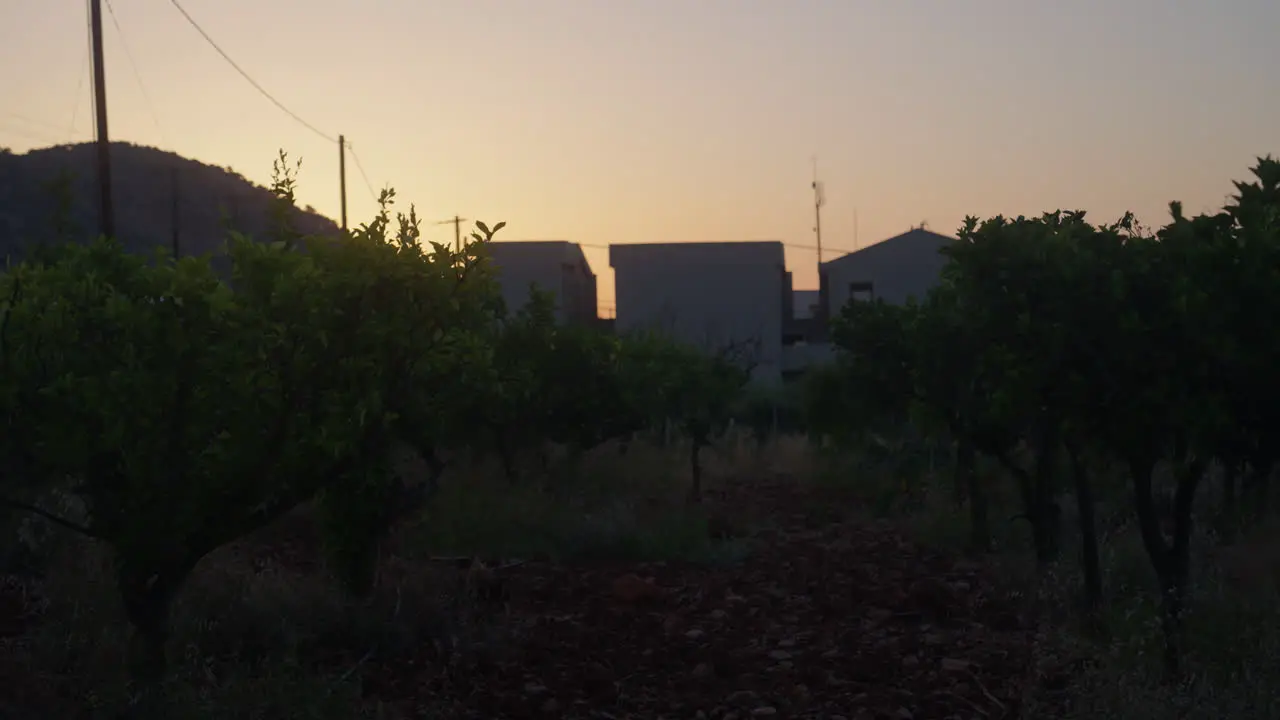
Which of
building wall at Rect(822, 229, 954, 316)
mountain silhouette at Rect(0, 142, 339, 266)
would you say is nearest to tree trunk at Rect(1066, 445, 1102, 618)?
building wall at Rect(822, 229, 954, 316)

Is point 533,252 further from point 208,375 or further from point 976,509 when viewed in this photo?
point 208,375

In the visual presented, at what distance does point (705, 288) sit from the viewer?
46.2 metres

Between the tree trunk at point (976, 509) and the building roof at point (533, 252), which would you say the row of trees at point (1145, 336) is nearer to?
the tree trunk at point (976, 509)

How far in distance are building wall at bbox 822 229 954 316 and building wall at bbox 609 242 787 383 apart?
2.74m

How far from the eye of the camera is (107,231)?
15.2 metres

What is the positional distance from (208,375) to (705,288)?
40.5 m

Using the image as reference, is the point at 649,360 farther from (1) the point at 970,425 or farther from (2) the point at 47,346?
(2) the point at 47,346

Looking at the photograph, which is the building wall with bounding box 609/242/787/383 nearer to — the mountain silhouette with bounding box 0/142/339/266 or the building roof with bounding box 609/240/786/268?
the building roof with bounding box 609/240/786/268

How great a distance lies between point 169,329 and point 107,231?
1046cm

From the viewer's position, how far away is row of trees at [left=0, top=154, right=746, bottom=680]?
5953 mm

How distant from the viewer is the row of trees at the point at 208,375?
5.95m

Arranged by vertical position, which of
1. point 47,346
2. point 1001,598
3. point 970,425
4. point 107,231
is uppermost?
point 107,231

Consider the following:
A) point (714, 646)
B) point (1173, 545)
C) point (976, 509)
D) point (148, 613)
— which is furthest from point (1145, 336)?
point (976, 509)

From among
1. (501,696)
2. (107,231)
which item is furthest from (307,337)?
(107,231)
